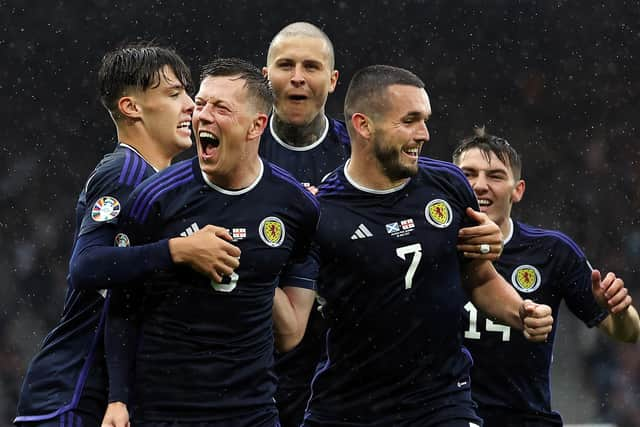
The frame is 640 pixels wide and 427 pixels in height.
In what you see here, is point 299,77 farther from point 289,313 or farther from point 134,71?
point 289,313

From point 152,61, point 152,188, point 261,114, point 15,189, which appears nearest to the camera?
point 152,188

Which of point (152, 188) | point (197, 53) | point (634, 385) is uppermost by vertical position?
point (197, 53)

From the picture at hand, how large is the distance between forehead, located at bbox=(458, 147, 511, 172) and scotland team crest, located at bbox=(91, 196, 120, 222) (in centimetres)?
221

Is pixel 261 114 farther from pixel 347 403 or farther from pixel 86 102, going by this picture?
pixel 86 102

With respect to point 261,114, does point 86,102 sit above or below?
above

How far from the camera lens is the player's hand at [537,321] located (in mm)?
4004

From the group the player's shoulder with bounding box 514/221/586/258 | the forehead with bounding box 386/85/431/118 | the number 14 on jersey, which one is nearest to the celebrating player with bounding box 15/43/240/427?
the forehead with bounding box 386/85/431/118

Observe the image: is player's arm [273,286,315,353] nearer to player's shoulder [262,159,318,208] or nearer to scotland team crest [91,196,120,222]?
player's shoulder [262,159,318,208]

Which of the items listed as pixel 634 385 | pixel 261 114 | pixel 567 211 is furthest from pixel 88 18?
pixel 261 114

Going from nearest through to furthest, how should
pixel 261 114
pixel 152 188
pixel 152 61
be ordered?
pixel 152 188 < pixel 261 114 < pixel 152 61

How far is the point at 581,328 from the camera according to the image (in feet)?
33.3

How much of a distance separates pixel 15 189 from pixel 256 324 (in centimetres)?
646

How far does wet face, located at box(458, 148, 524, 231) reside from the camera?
5.26 m

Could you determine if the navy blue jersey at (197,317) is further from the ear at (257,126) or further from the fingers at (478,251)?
the fingers at (478,251)
